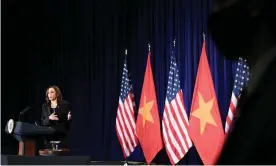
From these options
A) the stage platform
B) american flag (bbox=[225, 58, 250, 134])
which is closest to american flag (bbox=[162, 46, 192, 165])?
american flag (bbox=[225, 58, 250, 134])

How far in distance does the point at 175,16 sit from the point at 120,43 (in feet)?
4.62

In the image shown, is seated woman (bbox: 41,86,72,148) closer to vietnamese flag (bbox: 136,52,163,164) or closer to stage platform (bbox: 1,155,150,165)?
vietnamese flag (bbox: 136,52,163,164)

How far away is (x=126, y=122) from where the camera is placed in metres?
7.29

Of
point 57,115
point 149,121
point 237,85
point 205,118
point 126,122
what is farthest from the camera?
point 126,122

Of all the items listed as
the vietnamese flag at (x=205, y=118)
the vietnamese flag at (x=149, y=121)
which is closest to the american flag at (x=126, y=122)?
the vietnamese flag at (x=149, y=121)

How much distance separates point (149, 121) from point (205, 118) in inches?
46.9

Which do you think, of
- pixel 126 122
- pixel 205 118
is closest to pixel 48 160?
pixel 205 118

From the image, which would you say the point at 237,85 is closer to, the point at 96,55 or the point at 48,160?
the point at 96,55

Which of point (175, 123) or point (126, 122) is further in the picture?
point (126, 122)

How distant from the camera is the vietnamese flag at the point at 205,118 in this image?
5.85m

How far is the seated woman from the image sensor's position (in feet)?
15.9

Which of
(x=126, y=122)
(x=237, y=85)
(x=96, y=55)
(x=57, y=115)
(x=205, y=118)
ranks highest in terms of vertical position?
(x=96, y=55)

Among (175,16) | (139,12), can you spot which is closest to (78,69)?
(139,12)

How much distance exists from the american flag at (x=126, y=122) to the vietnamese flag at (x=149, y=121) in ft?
0.59
